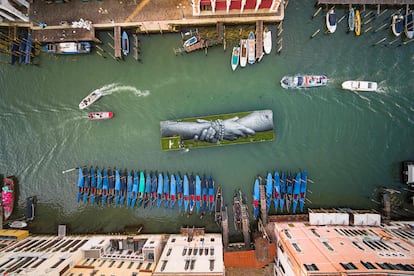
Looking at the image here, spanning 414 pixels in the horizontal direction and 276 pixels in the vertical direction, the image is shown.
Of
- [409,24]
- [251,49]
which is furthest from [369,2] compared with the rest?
[251,49]

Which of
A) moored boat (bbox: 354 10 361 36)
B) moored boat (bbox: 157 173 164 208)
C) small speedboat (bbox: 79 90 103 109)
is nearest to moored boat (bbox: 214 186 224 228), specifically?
moored boat (bbox: 157 173 164 208)

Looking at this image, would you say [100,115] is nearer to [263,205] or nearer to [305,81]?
[263,205]

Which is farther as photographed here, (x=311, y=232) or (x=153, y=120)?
(x=153, y=120)

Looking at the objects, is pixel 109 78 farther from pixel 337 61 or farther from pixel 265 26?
pixel 337 61

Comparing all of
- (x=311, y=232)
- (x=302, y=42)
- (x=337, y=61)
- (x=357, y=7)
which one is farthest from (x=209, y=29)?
(x=311, y=232)

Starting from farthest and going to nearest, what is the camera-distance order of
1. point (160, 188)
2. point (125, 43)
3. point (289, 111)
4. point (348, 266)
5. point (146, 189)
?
point (289, 111) < point (125, 43) < point (146, 189) < point (160, 188) < point (348, 266)

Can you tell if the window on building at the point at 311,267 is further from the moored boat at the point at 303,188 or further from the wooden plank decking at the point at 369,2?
the wooden plank decking at the point at 369,2
